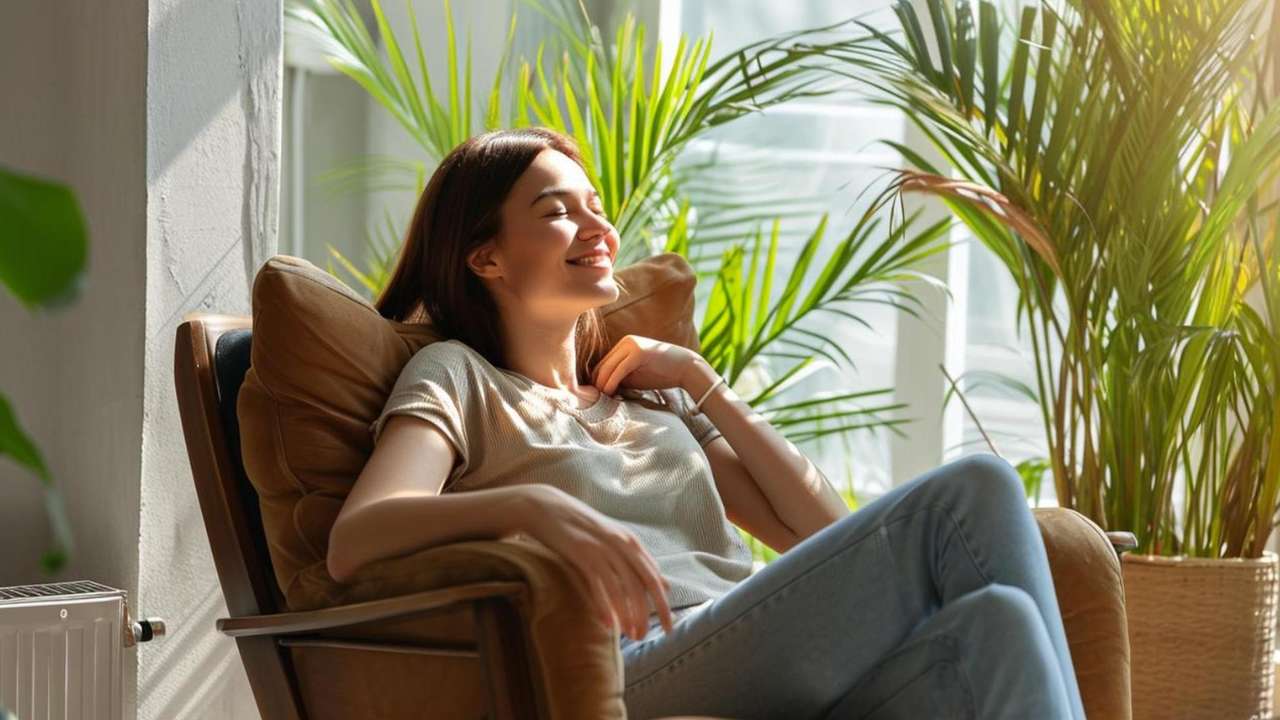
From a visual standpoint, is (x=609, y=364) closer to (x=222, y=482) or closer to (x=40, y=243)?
(x=222, y=482)

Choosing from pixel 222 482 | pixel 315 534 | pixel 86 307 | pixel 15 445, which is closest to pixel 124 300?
pixel 86 307

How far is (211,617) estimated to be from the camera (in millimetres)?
1957

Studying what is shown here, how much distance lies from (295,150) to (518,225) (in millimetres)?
2376

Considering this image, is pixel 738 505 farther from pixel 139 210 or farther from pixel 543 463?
pixel 139 210

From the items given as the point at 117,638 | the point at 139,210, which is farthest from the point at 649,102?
the point at 117,638

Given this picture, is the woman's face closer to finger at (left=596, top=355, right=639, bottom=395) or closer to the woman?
the woman

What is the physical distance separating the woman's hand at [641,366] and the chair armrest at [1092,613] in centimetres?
55

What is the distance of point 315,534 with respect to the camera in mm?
1505

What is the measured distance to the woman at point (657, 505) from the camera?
4.23ft

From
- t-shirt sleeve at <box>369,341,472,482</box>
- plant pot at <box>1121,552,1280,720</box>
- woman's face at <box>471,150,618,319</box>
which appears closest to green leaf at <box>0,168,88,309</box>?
t-shirt sleeve at <box>369,341,472,482</box>

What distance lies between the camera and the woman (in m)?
1.29

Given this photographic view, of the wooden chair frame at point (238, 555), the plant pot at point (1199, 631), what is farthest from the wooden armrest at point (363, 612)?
the plant pot at point (1199, 631)

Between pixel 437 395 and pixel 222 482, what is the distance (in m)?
0.27

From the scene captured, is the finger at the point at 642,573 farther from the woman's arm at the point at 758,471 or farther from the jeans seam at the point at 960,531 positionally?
the woman's arm at the point at 758,471
